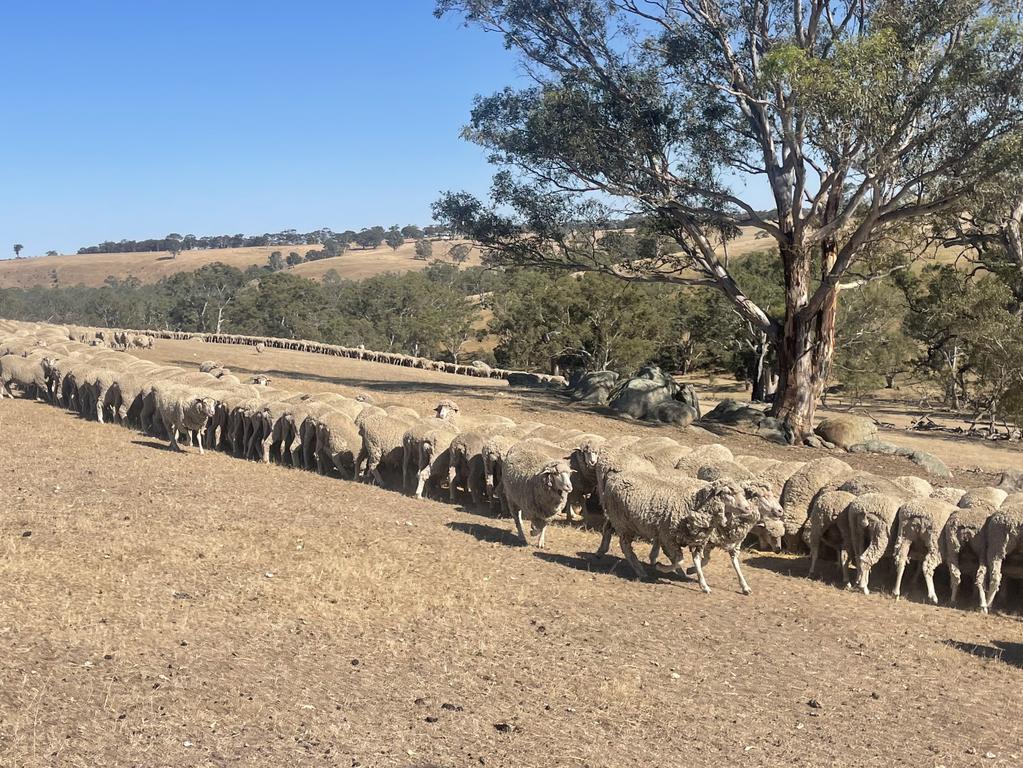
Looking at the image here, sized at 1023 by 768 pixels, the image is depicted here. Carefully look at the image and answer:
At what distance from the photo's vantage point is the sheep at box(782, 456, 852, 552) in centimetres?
1470

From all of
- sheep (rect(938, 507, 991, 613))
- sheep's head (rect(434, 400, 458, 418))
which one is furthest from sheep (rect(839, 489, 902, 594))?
sheep's head (rect(434, 400, 458, 418))

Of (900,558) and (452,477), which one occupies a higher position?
(452,477)

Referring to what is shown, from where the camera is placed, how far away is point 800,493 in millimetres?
14867

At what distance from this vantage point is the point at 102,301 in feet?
365

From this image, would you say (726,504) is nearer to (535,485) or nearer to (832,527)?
(535,485)

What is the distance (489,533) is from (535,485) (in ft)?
3.72

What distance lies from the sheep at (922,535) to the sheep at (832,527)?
75 cm

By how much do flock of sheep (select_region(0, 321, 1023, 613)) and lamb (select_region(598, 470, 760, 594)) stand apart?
18 millimetres

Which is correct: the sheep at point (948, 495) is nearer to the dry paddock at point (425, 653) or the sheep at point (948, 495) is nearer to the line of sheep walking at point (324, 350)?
the dry paddock at point (425, 653)

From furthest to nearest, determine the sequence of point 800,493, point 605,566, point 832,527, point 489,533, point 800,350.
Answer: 1. point 800,350
2. point 800,493
3. point 832,527
4. point 489,533
5. point 605,566

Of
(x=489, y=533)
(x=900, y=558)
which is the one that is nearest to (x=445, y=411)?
(x=489, y=533)

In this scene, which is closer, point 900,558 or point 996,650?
point 996,650

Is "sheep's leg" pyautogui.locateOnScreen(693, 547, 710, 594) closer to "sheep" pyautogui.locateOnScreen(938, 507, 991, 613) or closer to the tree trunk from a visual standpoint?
"sheep" pyautogui.locateOnScreen(938, 507, 991, 613)

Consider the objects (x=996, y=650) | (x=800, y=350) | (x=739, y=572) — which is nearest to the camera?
(x=996, y=650)
